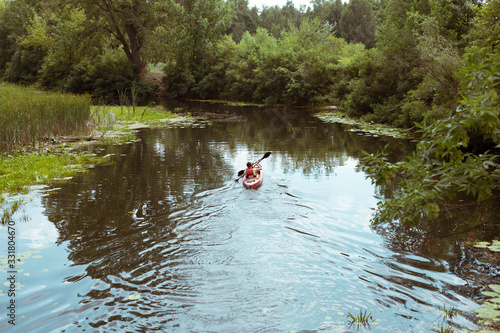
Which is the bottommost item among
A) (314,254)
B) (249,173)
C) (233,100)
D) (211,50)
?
(314,254)

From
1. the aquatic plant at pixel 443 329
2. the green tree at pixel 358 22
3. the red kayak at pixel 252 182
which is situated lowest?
the aquatic plant at pixel 443 329

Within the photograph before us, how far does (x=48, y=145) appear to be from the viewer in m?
13.8

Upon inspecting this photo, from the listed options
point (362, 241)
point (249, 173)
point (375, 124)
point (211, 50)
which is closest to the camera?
point (362, 241)

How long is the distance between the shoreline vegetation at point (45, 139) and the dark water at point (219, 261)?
836 millimetres

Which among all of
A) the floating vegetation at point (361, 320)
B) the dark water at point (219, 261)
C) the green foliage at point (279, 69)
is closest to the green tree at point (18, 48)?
the green foliage at point (279, 69)

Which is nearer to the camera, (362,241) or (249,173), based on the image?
(362,241)

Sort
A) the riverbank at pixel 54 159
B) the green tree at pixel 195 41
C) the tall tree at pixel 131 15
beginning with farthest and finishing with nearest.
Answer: the green tree at pixel 195 41, the tall tree at pixel 131 15, the riverbank at pixel 54 159

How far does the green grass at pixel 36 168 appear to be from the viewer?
9.58m

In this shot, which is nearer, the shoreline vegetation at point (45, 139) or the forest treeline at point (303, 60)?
the forest treeline at point (303, 60)

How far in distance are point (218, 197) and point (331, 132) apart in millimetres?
12205

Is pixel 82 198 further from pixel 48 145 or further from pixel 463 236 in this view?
Answer: pixel 463 236

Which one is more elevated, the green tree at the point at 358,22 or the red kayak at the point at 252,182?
the green tree at the point at 358,22

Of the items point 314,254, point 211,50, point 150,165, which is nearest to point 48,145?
point 150,165

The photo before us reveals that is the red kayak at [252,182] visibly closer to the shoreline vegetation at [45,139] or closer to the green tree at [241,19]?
the shoreline vegetation at [45,139]
